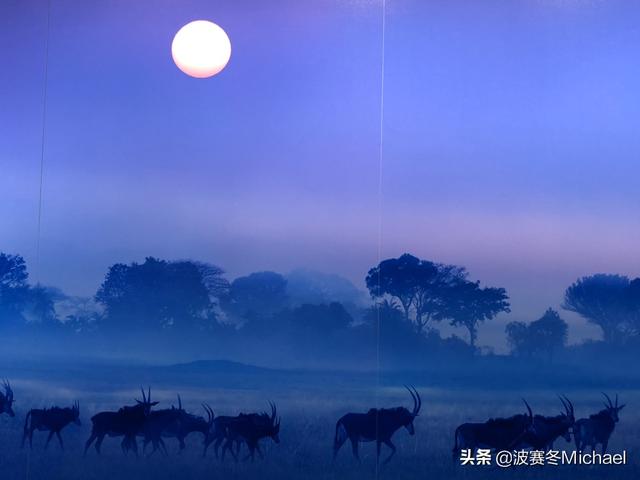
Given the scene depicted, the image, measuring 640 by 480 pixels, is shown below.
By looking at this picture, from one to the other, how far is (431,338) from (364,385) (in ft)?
1.54

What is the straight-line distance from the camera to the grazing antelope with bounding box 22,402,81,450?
20.1 ft

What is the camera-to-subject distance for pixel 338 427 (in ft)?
19.7

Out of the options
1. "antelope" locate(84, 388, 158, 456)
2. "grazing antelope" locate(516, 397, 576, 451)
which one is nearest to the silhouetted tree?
"antelope" locate(84, 388, 158, 456)

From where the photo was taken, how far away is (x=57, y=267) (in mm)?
6238

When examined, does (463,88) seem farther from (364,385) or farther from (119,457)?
(119,457)

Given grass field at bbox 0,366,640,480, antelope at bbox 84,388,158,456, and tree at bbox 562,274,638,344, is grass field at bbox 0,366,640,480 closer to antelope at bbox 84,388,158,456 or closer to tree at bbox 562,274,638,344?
antelope at bbox 84,388,158,456

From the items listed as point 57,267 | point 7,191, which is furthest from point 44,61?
point 57,267

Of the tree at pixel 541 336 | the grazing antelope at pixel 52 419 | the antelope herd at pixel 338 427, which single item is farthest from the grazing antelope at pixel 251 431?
the tree at pixel 541 336

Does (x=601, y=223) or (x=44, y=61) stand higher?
(x=44, y=61)

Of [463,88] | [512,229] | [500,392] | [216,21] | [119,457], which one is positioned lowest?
[119,457]

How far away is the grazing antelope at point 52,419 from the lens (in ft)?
20.1

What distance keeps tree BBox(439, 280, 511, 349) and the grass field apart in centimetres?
39

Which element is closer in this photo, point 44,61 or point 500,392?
point 500,392

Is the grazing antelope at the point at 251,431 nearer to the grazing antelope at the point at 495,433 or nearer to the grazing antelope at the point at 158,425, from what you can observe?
the grazing antelope at the point at 158,425
